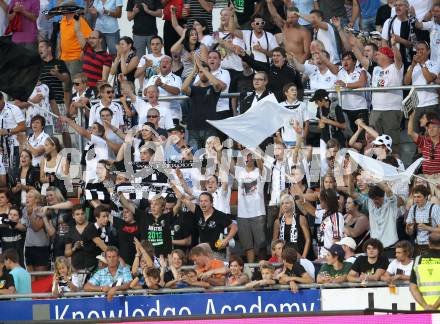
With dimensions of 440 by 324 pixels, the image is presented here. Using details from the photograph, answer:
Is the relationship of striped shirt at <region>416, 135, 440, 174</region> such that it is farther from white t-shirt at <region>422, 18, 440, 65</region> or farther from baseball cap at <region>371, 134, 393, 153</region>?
white t-shirt at <region>422, 18, 440, 65</region>

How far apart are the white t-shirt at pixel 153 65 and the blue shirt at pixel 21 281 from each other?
469 cm

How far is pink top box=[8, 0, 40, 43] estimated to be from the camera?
2552cm

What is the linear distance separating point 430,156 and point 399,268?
9.06 feet

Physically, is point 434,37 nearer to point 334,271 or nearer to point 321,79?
point 321,79

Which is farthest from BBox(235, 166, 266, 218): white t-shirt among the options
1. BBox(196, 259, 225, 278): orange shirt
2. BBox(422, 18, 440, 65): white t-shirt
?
BBox(422, 18, 440, 65): white t-shirt

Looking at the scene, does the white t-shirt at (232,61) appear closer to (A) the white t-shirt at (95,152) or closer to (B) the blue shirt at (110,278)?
(A) the white t-shirt at (95,152)

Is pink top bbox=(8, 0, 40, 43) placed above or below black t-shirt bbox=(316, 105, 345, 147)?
above

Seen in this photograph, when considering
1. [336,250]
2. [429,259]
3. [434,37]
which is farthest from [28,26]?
[429,259]

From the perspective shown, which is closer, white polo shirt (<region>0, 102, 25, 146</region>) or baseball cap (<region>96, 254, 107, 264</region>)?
baseball cap (<region>96, 254, 107, 264</region>)

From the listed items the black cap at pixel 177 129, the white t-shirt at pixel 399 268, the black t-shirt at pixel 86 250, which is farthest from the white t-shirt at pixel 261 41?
the white t-shirt at pixel 399 268

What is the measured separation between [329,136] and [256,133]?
4.42ft

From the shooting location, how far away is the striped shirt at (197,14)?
24.9 m

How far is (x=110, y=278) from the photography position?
2006 centimetres

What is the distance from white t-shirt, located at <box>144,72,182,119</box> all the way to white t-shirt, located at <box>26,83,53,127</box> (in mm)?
1585
